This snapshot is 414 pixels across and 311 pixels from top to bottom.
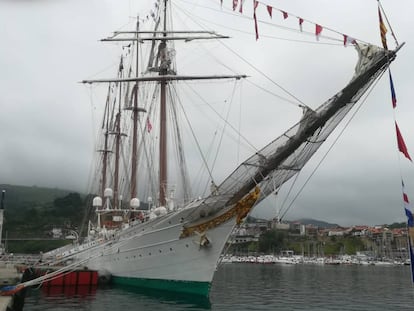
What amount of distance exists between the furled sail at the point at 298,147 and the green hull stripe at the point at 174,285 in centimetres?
385

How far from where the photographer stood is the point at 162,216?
2450cm

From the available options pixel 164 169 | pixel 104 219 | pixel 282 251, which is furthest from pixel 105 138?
pixel 282 251

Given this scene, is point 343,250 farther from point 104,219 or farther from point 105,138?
point 104,219

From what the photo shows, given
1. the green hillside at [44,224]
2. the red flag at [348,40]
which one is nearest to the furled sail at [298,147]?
the red flag at [348,40]

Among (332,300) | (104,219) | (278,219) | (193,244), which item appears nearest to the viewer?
(278,219)

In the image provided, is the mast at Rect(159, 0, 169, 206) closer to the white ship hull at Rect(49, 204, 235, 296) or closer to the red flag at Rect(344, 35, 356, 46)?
the white ship hull at Rect(49, 204, 235, 296)

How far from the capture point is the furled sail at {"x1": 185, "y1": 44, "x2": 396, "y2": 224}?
15344 millimetres

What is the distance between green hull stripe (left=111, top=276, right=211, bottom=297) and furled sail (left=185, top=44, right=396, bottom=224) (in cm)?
385

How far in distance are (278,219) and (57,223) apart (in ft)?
396

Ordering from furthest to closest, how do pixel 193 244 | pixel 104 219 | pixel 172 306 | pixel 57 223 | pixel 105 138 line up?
1. pixel 57 223
2. pixel 105 138
3. pixel 104 219
4. pixel 193 244
5. pixel 172 306

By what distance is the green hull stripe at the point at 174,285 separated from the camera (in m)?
23.4

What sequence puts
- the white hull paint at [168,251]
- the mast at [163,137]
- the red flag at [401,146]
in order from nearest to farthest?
the red flag at [401,146] < the white hull paint at [168,251] < the mast at [163,137]

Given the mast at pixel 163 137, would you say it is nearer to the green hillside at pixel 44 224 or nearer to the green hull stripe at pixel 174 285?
the green hull stripe at pixel 174 285

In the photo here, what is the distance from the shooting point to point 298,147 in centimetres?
1859
